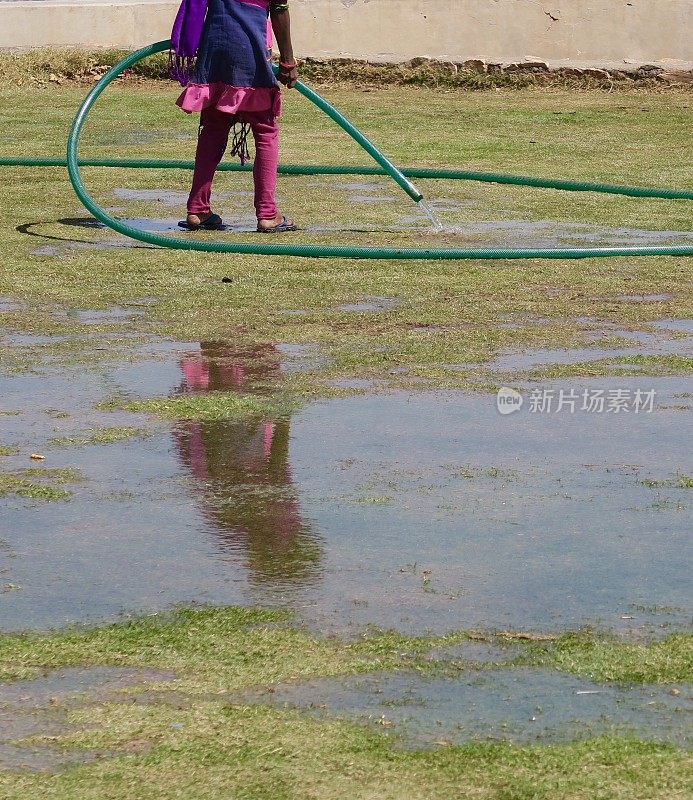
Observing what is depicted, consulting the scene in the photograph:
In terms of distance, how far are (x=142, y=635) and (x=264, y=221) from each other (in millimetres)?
5733

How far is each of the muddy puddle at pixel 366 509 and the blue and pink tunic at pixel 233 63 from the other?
3.18 meters

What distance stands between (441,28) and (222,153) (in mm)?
10995

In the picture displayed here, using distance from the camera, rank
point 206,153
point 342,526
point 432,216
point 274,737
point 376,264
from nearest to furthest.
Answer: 1. point 274,737
2. point 342,526
3. point 376,264
4. point 206,153
5. point 432,216

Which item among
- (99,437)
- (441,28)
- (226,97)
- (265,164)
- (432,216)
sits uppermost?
(441,28)

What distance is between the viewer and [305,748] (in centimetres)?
287

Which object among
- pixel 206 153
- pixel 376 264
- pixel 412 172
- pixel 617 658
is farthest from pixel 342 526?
pixel 412 172

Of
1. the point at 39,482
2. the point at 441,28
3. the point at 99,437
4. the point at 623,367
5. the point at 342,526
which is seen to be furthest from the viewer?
the point at 441,28

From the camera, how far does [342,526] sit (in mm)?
4156

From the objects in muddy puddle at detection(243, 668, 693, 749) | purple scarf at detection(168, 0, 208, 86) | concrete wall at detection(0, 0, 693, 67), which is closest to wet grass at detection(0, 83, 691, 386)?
purple scarf at detection(168, 0, 208, 86)

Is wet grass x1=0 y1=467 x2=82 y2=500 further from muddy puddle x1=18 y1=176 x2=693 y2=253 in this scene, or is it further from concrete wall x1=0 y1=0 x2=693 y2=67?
concrete wall x1=0 y1=0 x2=693 y2=67

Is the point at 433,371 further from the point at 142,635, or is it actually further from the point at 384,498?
the point at 142,635

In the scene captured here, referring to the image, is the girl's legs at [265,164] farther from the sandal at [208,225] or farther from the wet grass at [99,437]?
the wet grass at [99,437]

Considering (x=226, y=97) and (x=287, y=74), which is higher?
(x=287, y=74)
